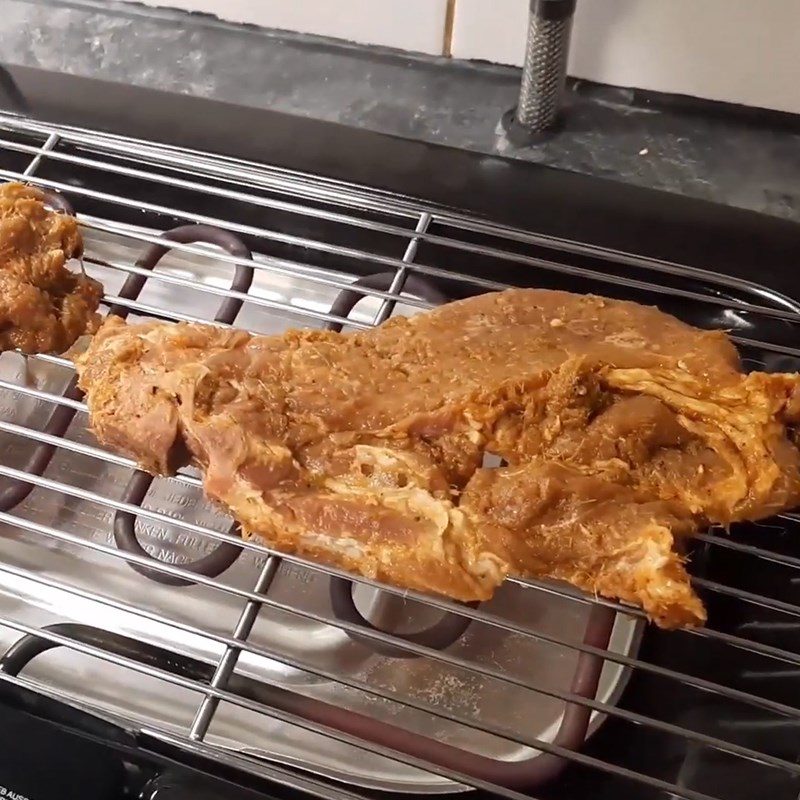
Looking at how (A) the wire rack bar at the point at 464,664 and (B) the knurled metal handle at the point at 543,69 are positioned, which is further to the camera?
(B) the knurled metal handle at the point at 543,69

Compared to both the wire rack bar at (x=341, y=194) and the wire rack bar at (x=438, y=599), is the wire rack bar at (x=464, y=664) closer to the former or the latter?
the wire rack bar at (x=438, y=599)

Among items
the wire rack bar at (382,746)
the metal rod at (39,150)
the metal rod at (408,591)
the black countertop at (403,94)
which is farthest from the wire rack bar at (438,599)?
the black countertop at (403,94)

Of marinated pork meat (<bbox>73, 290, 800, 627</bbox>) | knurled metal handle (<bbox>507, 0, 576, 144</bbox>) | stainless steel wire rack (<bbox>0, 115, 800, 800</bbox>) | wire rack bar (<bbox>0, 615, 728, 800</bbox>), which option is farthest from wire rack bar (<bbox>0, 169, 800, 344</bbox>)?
wire rack bar (<bbox>0, 615, 728, 800</bbox>)

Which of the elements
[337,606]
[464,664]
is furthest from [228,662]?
[464,664]

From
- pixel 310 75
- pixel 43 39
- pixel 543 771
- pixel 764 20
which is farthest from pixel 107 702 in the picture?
pixel 764 20

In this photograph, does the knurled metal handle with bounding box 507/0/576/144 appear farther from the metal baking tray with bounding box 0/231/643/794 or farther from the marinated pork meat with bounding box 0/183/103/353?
the marinated pork meat with bounding box 0/183/103/353

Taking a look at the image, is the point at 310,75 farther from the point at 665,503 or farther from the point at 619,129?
the point at 665,503
